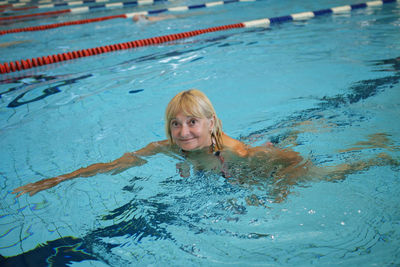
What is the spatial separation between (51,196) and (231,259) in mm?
1485

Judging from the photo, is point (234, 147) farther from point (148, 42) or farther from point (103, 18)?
point (103, 18)

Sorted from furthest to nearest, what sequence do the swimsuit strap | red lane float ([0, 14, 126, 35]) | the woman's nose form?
red lane float ([0, 14, 126, 35]) → the swimsuit strap → the woman's nose

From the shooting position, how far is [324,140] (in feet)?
10.8

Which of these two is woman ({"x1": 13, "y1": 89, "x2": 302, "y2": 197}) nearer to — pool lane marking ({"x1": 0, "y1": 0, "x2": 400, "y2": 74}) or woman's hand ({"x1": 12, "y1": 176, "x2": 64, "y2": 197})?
woman's hand ({"x1": 12, "y1": 176, "x2": 64, "y2": 197})

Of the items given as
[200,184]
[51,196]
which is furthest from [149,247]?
[51,196]

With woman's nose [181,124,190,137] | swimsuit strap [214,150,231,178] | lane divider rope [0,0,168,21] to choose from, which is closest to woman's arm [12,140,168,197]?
swimsuit strap [214,150,231,178]

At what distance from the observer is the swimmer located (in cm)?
252

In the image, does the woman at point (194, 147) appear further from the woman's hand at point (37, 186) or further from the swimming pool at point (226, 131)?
the swimming pool at point (226, 131)

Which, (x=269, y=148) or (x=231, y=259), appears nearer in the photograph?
A: (x=231, y=259)

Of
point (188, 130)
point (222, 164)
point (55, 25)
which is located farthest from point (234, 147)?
point (55, 25)

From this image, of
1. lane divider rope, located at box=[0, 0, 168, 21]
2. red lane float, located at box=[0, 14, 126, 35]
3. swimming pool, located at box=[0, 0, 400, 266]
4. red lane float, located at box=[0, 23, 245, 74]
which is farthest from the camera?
lane divider rope, located at box=[0, 0, 168, 21]

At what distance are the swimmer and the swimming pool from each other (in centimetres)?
8

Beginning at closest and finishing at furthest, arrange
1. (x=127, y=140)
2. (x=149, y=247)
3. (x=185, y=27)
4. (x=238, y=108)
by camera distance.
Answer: (x=149, y=247)
(x=127, y=140)
(x=238, y=108)
(x=185, y=27)

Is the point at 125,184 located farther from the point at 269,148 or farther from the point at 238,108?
the point at 238,108
